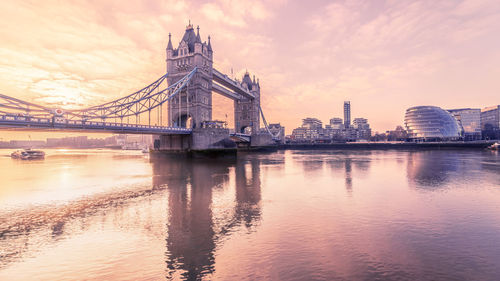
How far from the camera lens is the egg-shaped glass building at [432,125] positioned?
11288cm

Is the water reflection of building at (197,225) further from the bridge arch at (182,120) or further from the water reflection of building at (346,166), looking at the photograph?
the bridge arch at (182,120)

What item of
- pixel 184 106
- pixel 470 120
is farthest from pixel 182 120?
pixel 470 120

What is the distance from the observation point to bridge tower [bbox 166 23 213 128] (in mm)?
50500

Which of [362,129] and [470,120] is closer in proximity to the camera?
[470,120]

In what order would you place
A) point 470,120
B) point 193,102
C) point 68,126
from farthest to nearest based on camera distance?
1. point 470,120
2. point 193,102
3. point 68,126

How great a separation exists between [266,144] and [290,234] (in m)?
78.4

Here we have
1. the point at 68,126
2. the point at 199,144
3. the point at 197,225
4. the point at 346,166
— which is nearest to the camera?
the point at 197,225

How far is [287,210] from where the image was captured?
11.3 metres

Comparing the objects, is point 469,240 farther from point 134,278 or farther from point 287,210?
point 134,278

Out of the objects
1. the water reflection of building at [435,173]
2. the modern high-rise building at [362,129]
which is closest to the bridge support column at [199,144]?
the water reflection of building at [435,173]

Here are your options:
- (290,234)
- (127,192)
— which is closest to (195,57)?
(127,192)

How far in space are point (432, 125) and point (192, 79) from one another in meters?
115

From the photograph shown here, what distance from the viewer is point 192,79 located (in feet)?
169

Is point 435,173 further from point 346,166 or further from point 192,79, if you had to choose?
point 192,79
